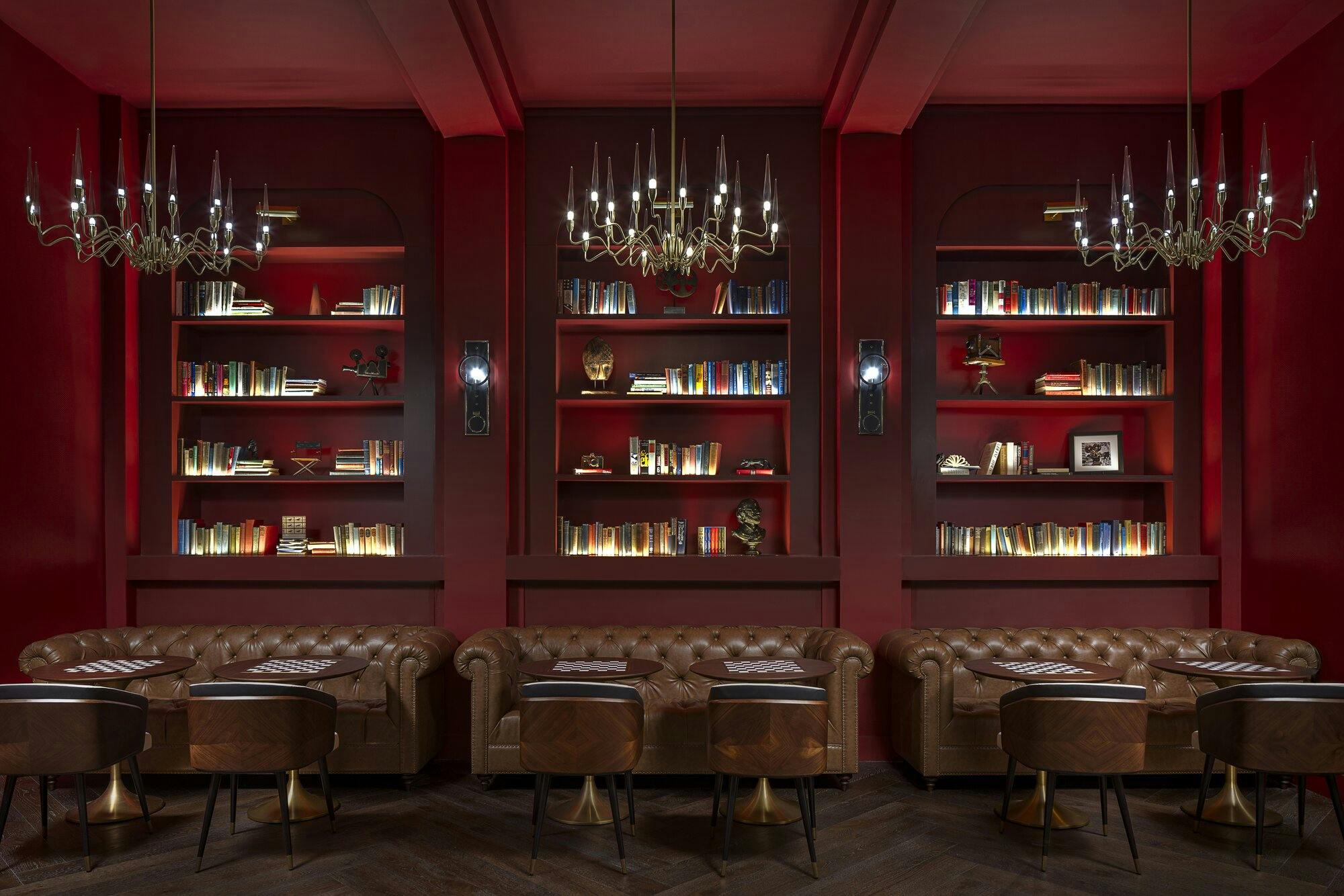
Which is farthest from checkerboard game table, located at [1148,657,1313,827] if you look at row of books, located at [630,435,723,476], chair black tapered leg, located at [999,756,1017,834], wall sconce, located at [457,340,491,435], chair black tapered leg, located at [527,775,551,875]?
wall sconce, located at [457,340,491,435]

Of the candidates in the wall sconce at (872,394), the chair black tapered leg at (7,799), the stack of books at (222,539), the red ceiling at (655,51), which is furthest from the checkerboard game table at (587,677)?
the red ceiling at (655,51)

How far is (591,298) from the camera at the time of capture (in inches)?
243

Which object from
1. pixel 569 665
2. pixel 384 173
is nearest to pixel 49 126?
pixel 384 173

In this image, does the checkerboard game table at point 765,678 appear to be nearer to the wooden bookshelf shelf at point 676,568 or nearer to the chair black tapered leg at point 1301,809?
the wooden bookshelf shelf at point 676,568

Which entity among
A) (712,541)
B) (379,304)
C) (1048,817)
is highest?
(379,304)

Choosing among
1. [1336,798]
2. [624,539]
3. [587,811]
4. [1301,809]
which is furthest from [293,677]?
[1301,809]

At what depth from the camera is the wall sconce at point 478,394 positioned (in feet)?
19.5

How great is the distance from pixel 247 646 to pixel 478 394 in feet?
6.93

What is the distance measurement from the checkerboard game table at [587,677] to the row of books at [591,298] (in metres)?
2.38

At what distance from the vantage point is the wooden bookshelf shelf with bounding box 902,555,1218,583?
5.96 metres

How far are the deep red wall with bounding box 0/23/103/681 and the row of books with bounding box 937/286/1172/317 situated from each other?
5.57 metres

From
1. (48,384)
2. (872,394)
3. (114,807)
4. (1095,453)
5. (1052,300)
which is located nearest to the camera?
(114,807)

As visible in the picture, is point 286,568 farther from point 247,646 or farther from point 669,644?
point 669,644

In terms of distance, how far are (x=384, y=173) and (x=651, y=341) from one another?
2141mm
